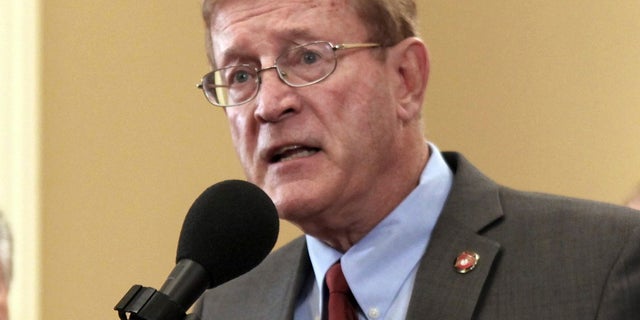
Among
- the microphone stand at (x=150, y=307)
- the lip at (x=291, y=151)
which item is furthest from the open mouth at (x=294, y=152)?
the microphone stand at (x=150, y=307)

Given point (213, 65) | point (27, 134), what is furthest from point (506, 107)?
point (213, 65)

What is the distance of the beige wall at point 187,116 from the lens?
12.6 ft

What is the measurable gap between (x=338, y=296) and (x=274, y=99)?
0.42 meters

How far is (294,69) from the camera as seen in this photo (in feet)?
8.13

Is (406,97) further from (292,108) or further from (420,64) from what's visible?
(292,108)

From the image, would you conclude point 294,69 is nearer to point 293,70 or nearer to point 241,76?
point 293,70

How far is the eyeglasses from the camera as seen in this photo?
2.47 m

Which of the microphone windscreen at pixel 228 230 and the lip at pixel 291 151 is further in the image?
the lip at pixel 291 151

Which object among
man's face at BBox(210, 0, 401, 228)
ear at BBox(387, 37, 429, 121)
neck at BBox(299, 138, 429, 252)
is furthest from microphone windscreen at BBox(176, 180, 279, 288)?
ear at BBox(387, 37, 429, 121)

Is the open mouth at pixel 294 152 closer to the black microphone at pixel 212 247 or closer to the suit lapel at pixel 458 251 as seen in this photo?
the suit lapel at pixel 458 251

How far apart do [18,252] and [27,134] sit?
0.36m

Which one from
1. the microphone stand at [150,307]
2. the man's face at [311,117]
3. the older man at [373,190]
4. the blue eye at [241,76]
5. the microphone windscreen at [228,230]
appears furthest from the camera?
the blue eye at [241,76]

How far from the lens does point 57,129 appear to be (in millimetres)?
3805

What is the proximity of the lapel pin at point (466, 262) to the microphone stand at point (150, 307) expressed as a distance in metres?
0.85
